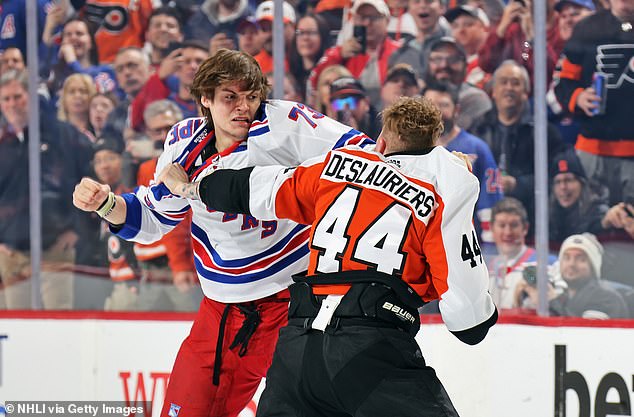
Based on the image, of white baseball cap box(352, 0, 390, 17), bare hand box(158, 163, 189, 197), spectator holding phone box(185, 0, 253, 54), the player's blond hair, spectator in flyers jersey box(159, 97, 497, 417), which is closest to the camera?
spectator in flyers jersey box(159, 97, 497, 417)

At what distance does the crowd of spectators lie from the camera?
4.03m

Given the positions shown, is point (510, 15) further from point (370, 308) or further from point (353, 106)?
point (370, 308)

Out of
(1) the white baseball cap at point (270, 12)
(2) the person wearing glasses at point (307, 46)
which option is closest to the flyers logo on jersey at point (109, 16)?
(1) the white baseball cap at point (270, 12)

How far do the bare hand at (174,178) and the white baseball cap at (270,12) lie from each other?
167 centimetres

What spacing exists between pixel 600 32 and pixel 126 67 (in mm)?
2183

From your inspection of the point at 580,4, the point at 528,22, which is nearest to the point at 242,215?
the point at 528,22

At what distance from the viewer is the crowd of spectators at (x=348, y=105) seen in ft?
13.2

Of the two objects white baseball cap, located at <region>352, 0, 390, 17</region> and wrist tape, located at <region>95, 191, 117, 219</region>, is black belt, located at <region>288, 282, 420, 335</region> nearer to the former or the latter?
wrist tape, located at <region>95, 191, 117, 219</region>

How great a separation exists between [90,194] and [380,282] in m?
1.08

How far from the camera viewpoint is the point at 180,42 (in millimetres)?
4762

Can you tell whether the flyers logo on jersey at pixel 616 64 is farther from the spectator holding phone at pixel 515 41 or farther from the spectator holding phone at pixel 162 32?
the spectator holding phone at pixel 162 32

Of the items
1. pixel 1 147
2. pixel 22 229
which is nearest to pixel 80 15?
pixel 1 147

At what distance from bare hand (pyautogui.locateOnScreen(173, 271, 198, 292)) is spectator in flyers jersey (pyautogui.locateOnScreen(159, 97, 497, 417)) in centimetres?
218

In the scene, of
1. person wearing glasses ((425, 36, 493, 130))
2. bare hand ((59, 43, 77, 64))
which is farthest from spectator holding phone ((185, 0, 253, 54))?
person wearing glasses ((425, 36, 493, 130))
